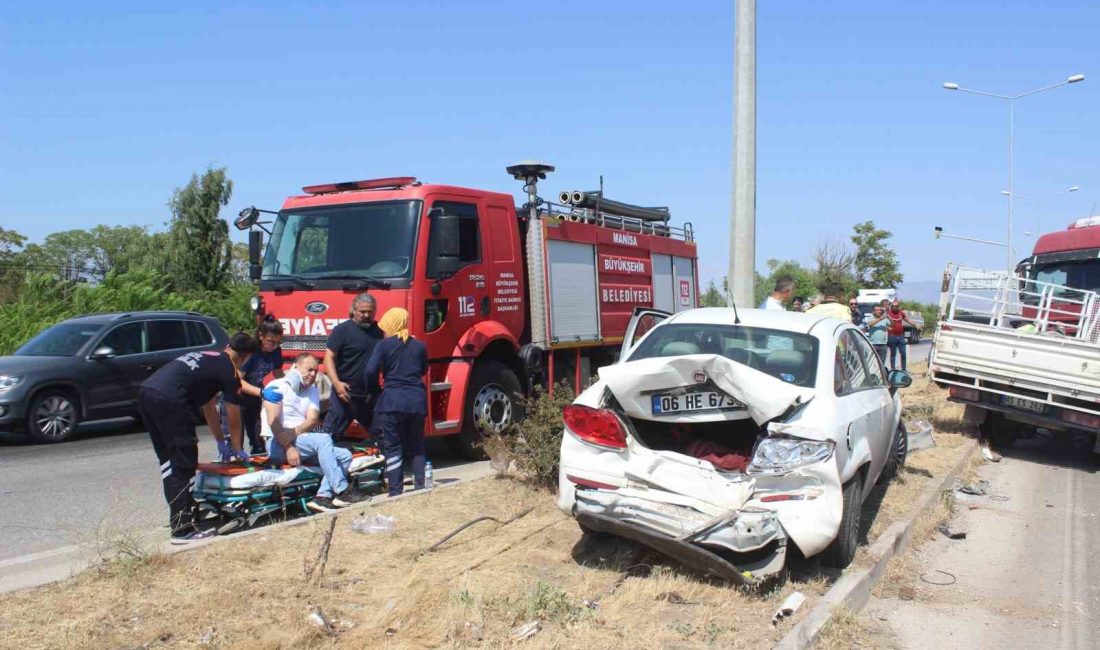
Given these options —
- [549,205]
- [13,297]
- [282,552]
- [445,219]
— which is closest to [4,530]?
[282,552]

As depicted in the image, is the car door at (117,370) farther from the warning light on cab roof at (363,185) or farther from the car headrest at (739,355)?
the car headrest at (739,355)

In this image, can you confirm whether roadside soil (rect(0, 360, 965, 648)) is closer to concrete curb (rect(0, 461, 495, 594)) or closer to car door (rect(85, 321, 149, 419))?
concrete curb (rect(0, 461, 495, 594))

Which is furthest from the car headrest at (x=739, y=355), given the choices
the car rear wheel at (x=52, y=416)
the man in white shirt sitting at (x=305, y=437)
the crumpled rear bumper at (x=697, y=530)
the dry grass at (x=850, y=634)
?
the car rear wheel at (x=52, y=416)

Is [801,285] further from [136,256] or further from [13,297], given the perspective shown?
[13,297]

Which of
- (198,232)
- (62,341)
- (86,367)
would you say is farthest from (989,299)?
(198,232)

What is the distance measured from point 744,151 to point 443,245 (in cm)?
339

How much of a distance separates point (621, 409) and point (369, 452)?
288 cm

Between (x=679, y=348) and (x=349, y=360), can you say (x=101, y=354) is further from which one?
(x=679, y=348)

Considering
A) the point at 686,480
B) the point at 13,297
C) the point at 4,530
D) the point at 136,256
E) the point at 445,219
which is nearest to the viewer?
the point at 686,480

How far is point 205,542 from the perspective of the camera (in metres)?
5.66

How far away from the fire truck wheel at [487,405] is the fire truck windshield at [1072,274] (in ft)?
30.8

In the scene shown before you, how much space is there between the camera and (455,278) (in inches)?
358

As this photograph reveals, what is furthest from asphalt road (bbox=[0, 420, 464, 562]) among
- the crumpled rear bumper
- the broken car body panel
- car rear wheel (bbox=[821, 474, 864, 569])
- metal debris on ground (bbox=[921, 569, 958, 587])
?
metal debris on ground (bbox=[921, 569, 958, 587])

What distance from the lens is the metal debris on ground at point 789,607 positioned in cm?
472
